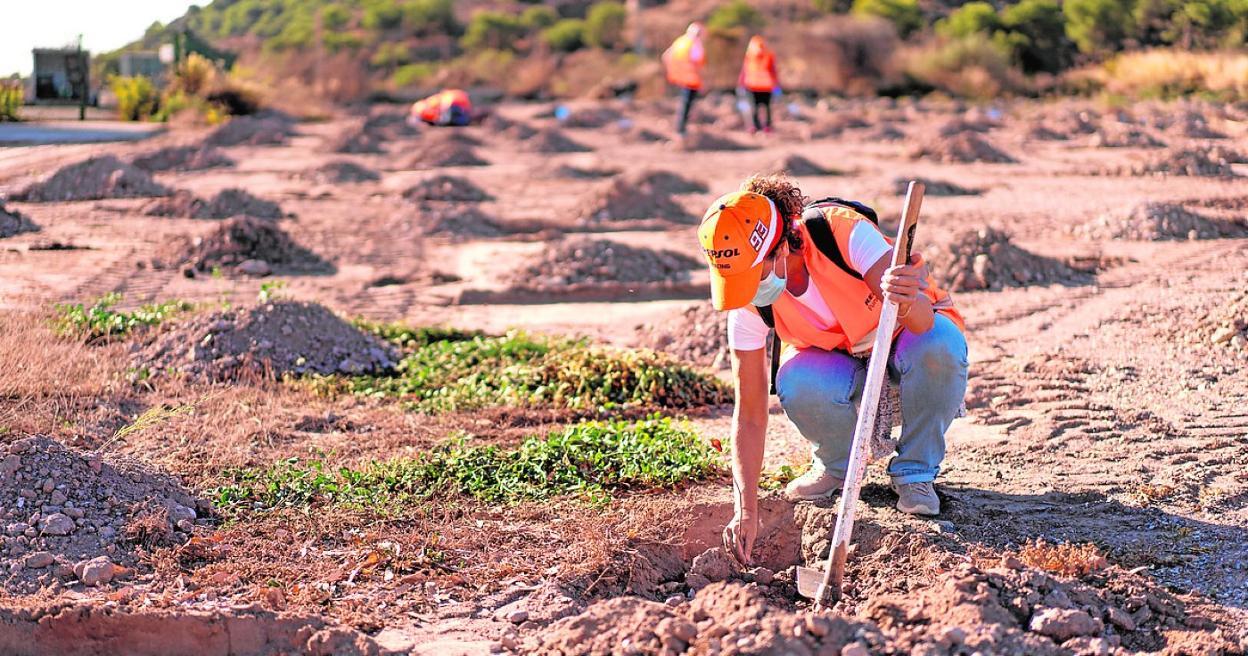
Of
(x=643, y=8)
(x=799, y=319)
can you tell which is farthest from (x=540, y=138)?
(x=643, y=8)

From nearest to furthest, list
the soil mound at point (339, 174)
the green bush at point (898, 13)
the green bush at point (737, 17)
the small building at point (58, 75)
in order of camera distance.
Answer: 1. the soil mound at point (339, 174)
2. the small building at point (58, 75)
3. the green bush at point (898, 13)
4. the green bush at point (737, 17)

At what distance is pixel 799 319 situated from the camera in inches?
170

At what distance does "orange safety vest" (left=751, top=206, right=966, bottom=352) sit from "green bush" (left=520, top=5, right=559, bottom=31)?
43.7 m

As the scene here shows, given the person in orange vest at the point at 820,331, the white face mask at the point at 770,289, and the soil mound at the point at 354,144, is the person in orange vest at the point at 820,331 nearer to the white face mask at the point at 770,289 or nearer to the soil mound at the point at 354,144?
the white face mask at the point at 770,289

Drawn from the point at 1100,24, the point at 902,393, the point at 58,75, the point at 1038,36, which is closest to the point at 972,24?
the point at 1038,36

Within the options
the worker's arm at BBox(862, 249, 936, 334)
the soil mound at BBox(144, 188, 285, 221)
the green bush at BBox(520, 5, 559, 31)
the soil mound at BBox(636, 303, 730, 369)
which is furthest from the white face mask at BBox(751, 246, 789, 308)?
the green bush at BBox(520, 5, 559, 31)

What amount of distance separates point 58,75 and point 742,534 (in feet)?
73.4

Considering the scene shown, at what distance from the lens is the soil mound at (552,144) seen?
1988 cm

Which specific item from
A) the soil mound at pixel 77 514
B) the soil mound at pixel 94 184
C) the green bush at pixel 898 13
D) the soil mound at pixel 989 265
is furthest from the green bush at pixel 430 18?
the soil mound at pixel 77 514

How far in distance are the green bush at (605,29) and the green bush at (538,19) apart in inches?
129

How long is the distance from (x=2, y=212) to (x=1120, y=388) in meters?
9.53

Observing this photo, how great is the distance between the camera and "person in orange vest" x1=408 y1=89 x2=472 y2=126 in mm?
23578

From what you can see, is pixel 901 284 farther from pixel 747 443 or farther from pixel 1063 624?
pixel 1063 624

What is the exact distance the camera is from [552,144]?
20047 mm
